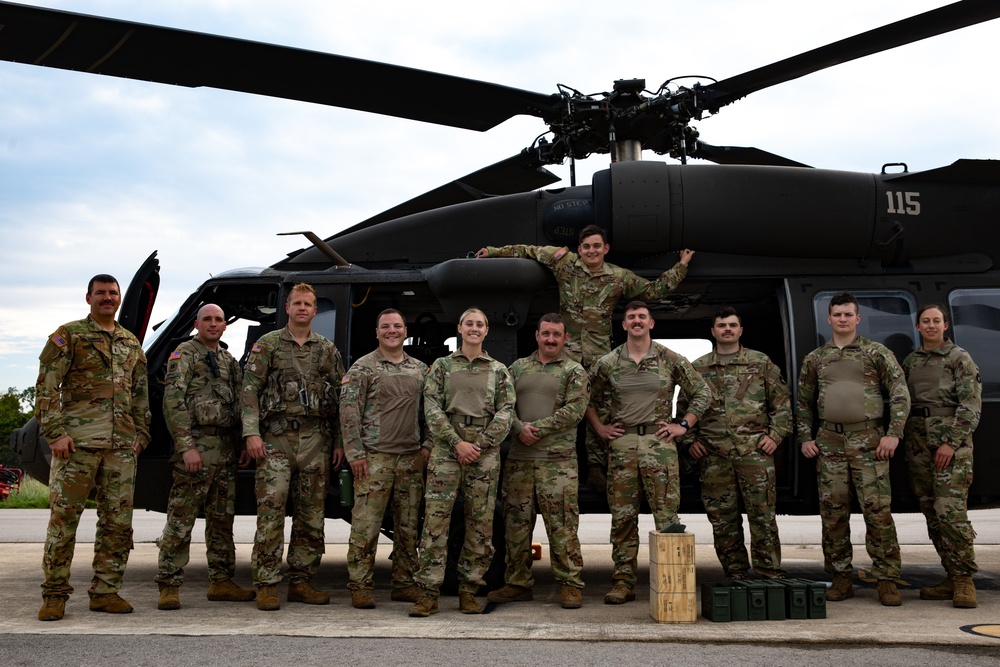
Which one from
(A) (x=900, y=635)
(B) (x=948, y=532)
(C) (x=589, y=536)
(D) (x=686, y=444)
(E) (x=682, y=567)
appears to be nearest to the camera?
(A) (x=900, y=635)

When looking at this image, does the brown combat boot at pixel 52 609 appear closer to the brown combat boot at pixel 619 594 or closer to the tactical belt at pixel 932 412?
the brown combat boot at pixel 619 594

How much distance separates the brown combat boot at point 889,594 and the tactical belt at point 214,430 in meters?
4.43

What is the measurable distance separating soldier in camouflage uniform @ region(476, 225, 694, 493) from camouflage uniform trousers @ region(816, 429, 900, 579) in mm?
1505

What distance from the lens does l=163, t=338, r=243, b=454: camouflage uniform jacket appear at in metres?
5.54

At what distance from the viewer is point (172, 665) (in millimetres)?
3842

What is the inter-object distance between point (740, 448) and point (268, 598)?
3240 mm

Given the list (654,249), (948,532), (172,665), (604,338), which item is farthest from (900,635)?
(172,665)

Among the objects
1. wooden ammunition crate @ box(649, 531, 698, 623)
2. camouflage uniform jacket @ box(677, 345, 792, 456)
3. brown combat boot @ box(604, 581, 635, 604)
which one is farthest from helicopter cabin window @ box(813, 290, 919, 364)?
brown combat boot @ box(604, 581, 635, 604)

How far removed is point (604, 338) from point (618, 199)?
1041 millimetres

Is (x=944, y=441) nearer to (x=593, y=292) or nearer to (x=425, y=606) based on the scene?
(x=593, y=292)

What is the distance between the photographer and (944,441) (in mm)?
5672

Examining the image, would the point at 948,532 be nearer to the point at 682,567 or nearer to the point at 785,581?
the point at 785,581

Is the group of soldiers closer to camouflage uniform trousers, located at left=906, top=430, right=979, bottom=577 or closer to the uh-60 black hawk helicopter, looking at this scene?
camouflage uniform trousers, located at left=906, top=430, right=979, bottom=577

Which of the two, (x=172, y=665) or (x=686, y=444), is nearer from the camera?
(x=172, y=665)
